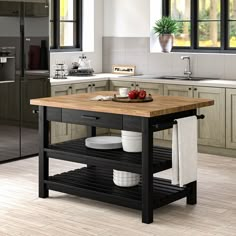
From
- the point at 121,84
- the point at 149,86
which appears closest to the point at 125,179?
the point at 149,86

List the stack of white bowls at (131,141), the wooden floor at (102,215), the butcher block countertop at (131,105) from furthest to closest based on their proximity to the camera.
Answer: the stack of white bowls at (131,141) → the butcher block countertop at (131,105) → the wooden floor at (102,215)

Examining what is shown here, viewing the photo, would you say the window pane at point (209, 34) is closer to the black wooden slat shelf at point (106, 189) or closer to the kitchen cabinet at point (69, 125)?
the kitchen cabinet at point (69, 125)

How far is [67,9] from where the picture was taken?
29.1ft

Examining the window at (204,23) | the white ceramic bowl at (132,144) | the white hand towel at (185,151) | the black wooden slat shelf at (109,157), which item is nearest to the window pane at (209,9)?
the window at (204,23)

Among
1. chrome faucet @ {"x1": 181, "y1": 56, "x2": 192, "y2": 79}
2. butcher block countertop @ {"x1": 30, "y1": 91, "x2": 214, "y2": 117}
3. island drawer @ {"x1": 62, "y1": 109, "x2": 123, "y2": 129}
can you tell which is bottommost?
island drawer @ {"x1": 62, "y1": 109, "x2": 123, "y2": 129}

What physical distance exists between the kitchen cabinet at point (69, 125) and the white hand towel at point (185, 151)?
2886 millimetres

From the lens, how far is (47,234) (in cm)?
461

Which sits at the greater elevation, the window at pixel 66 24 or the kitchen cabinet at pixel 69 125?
the window at pixel 66 24

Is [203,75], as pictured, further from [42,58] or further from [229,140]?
[42,58]

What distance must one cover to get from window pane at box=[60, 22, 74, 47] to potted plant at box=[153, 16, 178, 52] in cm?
132

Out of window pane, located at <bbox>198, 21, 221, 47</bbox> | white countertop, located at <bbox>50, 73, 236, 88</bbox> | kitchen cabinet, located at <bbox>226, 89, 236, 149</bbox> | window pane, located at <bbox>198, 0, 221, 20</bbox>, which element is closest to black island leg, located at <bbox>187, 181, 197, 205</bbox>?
kitchen cabinet, located at <bbox>226, 89, 236, 149</bbox>

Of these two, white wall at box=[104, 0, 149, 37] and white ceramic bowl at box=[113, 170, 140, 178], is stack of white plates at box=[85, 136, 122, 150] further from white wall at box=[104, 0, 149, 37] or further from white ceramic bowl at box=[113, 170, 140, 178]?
white wall at box=[104, 0, 149, 37]

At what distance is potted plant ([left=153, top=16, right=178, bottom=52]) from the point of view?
847 centimetres

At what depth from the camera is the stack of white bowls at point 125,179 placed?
5254mm
